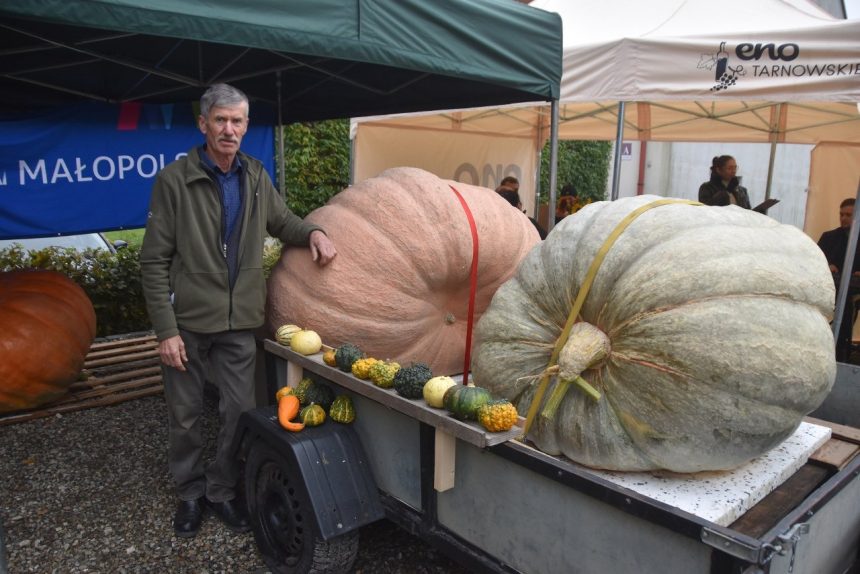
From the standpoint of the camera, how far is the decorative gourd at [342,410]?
256cm

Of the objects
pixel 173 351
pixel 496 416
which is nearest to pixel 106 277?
pixel 173 351

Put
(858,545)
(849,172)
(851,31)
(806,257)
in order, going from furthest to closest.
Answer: (849,172) < (851,31) < (858,545) < (806,257)

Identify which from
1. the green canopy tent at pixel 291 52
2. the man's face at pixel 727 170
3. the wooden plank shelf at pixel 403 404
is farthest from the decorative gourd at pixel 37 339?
the man's face at pixel 727 170

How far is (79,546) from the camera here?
2.92 metres

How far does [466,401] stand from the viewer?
1965 mm

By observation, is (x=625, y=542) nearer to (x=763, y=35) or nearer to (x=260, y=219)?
(x=260, y=219)

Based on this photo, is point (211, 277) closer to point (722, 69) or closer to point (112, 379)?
Result: point (112, 379)

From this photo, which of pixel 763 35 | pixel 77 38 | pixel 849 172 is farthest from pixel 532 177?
pixel 77 38

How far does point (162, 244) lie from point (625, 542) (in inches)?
84.7

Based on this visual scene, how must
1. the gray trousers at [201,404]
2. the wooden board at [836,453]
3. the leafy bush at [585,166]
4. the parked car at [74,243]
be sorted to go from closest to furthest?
1. the wooden board at [836,453]
2. the gray trousers at [201,404]
3. the parked car at [74,243]
4. the leafy bush at [585,166]

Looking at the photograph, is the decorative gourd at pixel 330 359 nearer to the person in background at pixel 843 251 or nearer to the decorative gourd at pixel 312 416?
the decorative gourd at pixel 312 416

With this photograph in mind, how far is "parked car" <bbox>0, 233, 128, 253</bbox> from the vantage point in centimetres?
613

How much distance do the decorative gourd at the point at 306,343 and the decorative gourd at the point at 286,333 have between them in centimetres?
8

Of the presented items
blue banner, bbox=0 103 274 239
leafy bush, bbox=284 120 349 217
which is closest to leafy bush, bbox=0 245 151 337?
blue banner, bbox=0 103 274 239
